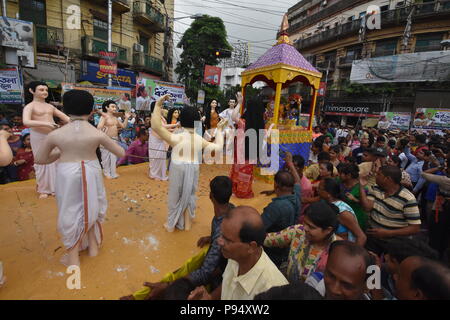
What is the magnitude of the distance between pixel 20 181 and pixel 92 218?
329 cm

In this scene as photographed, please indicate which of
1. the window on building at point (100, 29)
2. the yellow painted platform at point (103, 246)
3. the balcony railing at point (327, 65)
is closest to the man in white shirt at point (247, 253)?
the yellow painted platform at point (103, 246)

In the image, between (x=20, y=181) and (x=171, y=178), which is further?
(x=20, y=181)

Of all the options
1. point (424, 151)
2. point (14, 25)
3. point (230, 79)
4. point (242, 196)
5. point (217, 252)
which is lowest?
point (242, 196)

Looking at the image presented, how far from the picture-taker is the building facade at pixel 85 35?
41.1ft

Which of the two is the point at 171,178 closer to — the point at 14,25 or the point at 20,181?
the point at 20,181

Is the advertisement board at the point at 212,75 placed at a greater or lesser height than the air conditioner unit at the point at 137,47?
lesser

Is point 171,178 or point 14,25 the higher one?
point 14,25

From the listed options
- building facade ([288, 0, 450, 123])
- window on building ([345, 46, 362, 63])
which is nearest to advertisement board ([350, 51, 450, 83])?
building facade ([288, 0, 450, 123])

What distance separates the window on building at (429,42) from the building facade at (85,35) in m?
19.7

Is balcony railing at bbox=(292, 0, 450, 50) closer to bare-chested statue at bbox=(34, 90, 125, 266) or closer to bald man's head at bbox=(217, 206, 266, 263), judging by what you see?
bald man's head at bbox=(217, 206, 266, 263)

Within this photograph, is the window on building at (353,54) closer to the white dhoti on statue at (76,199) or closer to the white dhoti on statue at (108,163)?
the white dhoti on statue at (108,163)

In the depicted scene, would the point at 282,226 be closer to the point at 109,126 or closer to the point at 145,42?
the point at 109,126

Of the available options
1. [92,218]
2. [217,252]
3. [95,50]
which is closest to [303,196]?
[217,252]

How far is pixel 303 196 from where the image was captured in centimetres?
321
